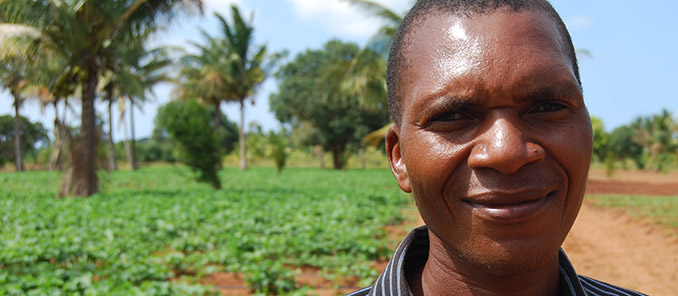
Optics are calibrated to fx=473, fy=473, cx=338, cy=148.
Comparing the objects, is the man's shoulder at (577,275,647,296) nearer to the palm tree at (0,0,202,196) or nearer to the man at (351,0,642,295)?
the man at (351,0,642,295)

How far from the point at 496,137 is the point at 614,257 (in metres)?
6.99

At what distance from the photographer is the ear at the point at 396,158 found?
1.26 meters

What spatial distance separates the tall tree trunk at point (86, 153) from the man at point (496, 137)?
12.6 m

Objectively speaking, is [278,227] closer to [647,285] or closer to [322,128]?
[647,285]

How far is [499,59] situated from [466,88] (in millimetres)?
94

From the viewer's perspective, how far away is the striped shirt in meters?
1.21

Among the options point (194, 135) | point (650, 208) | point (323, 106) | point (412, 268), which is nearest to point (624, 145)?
point (323, 106)

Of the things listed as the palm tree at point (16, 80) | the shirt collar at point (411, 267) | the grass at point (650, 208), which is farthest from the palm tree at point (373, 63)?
the shirt collar at point (411, 267)

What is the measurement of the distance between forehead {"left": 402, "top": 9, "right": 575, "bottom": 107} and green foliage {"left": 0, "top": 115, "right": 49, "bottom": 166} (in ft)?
128

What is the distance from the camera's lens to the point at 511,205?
38.9 inches

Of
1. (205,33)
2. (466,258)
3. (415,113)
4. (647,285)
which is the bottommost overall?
(647,285)

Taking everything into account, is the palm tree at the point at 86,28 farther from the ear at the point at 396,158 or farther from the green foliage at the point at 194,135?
the ear at the point at 396,158

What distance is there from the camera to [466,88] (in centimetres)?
102

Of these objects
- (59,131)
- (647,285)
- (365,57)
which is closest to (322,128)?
(365,57)
